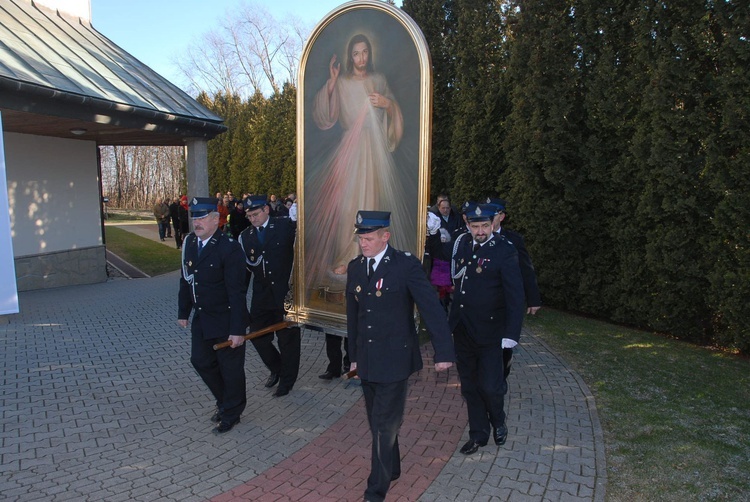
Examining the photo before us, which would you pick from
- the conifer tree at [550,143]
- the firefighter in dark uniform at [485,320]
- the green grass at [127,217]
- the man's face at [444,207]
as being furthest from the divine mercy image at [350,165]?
the green grass at [127,217]

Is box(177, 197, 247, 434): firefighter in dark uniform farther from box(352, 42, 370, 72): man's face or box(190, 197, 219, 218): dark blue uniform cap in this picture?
box(352, 42, 370, 72): man's face

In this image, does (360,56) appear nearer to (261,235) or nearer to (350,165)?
(350,165)

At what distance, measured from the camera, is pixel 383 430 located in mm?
3646

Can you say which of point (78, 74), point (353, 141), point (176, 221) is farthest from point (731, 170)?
point (176, 221)

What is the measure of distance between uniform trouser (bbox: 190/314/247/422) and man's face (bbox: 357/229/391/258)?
1909mm

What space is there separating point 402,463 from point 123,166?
2394 inches

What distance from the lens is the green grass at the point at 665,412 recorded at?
3963 millimetres

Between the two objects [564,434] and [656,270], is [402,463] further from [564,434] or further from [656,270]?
[656,270]

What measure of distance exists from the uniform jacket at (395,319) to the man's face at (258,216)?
7.84ft

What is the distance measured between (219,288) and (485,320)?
2400 millimetres

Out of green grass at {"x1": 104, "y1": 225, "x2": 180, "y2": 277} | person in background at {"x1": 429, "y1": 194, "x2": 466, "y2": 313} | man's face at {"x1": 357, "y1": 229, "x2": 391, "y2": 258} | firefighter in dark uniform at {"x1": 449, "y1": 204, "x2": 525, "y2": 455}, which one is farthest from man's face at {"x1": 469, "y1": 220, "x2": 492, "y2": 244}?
green grass at {"x1": 104, "y1": 225, "x2": 180, "y2": 277}

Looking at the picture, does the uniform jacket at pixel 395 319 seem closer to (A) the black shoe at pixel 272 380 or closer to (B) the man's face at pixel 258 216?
(B) the man's face at pixel 258 216

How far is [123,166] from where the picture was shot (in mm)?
57500

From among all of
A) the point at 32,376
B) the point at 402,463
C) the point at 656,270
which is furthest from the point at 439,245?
the point at 32,376
